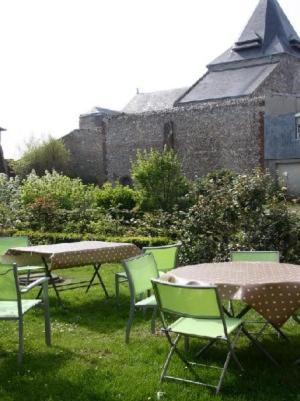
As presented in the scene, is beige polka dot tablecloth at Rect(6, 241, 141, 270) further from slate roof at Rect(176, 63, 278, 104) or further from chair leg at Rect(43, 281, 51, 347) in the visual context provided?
slate roof at Rect(176, 63, 278, 104)

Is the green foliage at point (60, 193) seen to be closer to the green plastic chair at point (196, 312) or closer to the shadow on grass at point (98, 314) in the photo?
the shadow on grass at point (98, 314)

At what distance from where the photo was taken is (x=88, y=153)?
34.6 m

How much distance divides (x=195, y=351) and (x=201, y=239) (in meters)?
4.09

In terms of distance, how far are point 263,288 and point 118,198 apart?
14691 mm

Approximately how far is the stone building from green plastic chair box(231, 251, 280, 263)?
730 inches

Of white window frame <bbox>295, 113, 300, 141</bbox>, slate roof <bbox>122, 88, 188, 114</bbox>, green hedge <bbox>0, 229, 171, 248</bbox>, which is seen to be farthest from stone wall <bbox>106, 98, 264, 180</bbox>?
green hedge <bbox>0, 229, 171, 248</bbox>

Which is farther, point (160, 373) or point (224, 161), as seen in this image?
point (224, 161)

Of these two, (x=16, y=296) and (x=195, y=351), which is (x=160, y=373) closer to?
(x=195, y=351)

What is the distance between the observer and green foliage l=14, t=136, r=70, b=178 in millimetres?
32469

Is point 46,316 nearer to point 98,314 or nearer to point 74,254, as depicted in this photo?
point 98,314

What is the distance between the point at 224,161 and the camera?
2861 centimetres

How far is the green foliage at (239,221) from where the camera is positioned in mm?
8109

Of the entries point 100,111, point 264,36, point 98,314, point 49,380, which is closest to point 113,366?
point 49,380

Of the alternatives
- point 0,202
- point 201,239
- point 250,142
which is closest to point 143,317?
point 201,239
